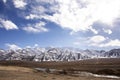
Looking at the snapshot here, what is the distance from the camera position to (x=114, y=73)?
63.2 metres

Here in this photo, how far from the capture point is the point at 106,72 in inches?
2564

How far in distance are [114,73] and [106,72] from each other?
107 inches
